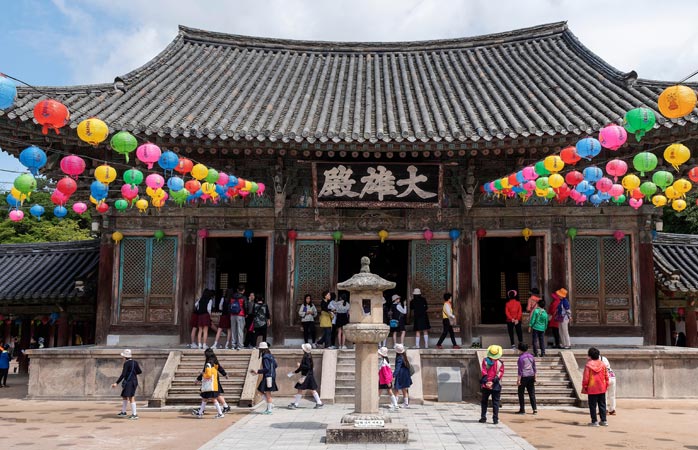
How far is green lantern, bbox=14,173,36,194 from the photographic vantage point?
468 inches

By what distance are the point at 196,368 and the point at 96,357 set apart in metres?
2.64

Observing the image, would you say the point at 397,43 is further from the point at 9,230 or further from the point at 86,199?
the point at 9,230

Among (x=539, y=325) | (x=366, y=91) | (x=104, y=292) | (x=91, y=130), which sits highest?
(x=366, y=91)

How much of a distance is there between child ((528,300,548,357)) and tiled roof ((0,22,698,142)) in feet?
14.5

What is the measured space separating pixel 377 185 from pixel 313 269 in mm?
3116

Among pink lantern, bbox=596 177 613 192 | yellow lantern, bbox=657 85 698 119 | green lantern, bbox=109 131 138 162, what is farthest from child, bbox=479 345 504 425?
green lantern, bbox=109 131 138 162

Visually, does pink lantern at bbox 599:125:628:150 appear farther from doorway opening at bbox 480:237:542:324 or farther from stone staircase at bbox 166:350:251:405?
doorway opening at bbox 480:237:542:324

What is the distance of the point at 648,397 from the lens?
16266 millimetres

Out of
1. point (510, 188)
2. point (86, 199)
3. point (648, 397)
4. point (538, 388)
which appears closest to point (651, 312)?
point (648, 397)

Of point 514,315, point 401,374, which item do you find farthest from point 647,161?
point 401,374

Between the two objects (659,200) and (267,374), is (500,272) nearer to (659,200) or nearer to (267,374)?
(659,200)

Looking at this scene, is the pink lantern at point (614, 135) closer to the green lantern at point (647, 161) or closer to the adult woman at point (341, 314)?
the green lantern at point (647, 161)

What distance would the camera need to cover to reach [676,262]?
22.8 meters

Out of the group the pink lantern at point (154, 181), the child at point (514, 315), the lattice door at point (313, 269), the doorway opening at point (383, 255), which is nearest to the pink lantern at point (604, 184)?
the child at point (514, 315)
